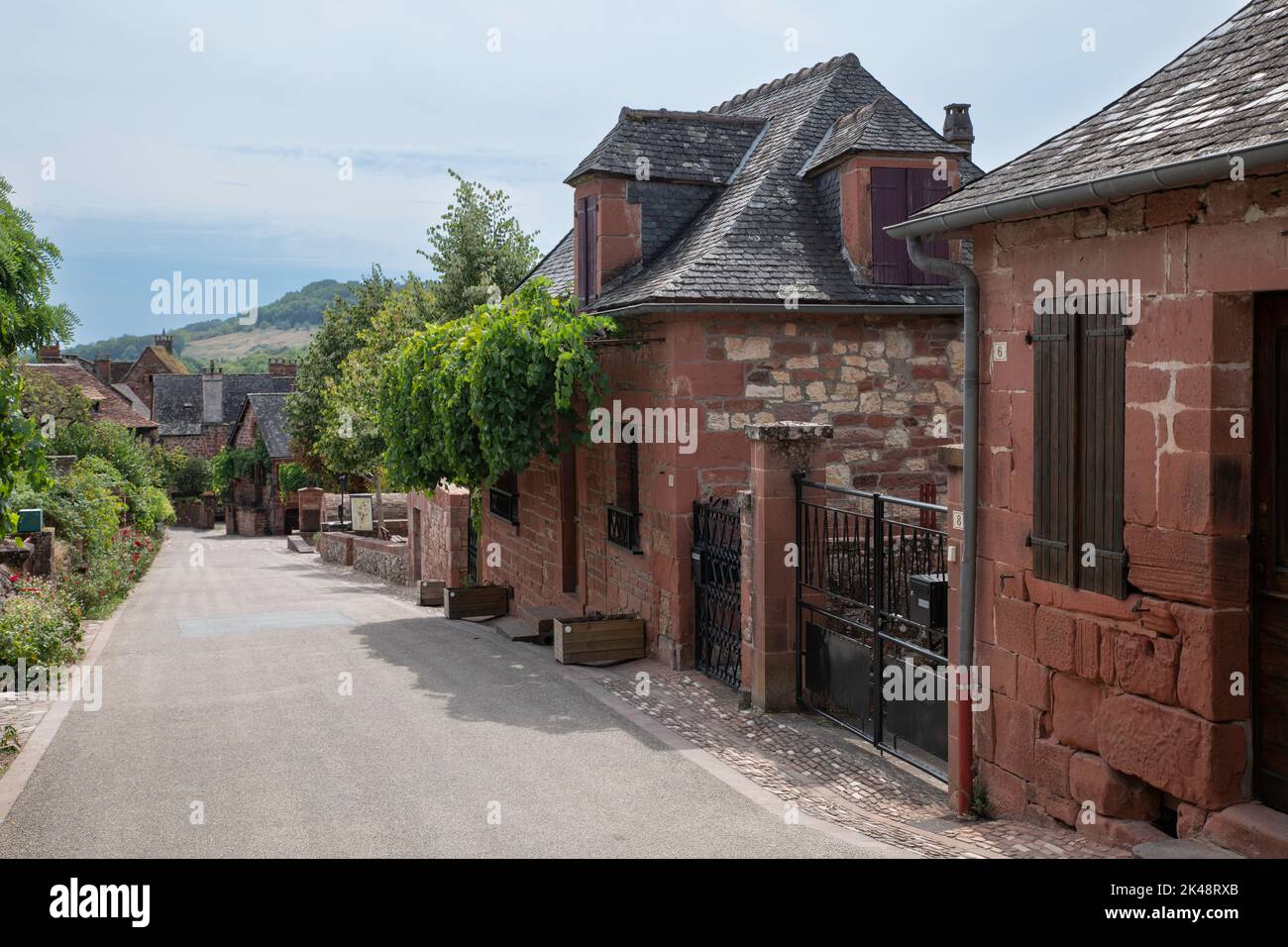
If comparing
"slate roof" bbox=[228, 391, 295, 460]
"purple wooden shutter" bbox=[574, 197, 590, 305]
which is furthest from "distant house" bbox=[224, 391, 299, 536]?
"purple wooden shutter" bbox=[574, 197, 590, 305]

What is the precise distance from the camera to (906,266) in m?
12.4

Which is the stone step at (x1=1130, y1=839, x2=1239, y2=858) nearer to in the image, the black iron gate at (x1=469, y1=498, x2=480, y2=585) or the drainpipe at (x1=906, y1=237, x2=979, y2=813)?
the drainpipe at (x1=906, y1=237, x2=979, y2=813)

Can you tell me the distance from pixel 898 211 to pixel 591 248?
378 centimetres

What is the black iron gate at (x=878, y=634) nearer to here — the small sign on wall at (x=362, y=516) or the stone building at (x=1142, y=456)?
the stone building at (x=1142, y=456)

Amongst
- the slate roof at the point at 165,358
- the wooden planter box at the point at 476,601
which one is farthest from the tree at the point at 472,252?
the slate roof at the point at 165,358

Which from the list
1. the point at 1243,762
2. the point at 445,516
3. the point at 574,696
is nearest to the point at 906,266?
the point at 574,696

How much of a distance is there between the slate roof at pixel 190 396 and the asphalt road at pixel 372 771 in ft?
206

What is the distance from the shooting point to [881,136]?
12.6m

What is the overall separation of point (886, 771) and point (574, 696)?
360 centimetres

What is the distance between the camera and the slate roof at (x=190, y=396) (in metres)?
73.4

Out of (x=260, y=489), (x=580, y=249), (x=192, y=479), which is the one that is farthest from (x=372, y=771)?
(x=192, y=479)

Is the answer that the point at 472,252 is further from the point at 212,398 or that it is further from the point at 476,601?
the point at 212,398

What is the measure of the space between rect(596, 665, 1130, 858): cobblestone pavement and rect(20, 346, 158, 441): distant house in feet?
122

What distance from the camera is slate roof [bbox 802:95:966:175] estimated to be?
1246 centimetres
